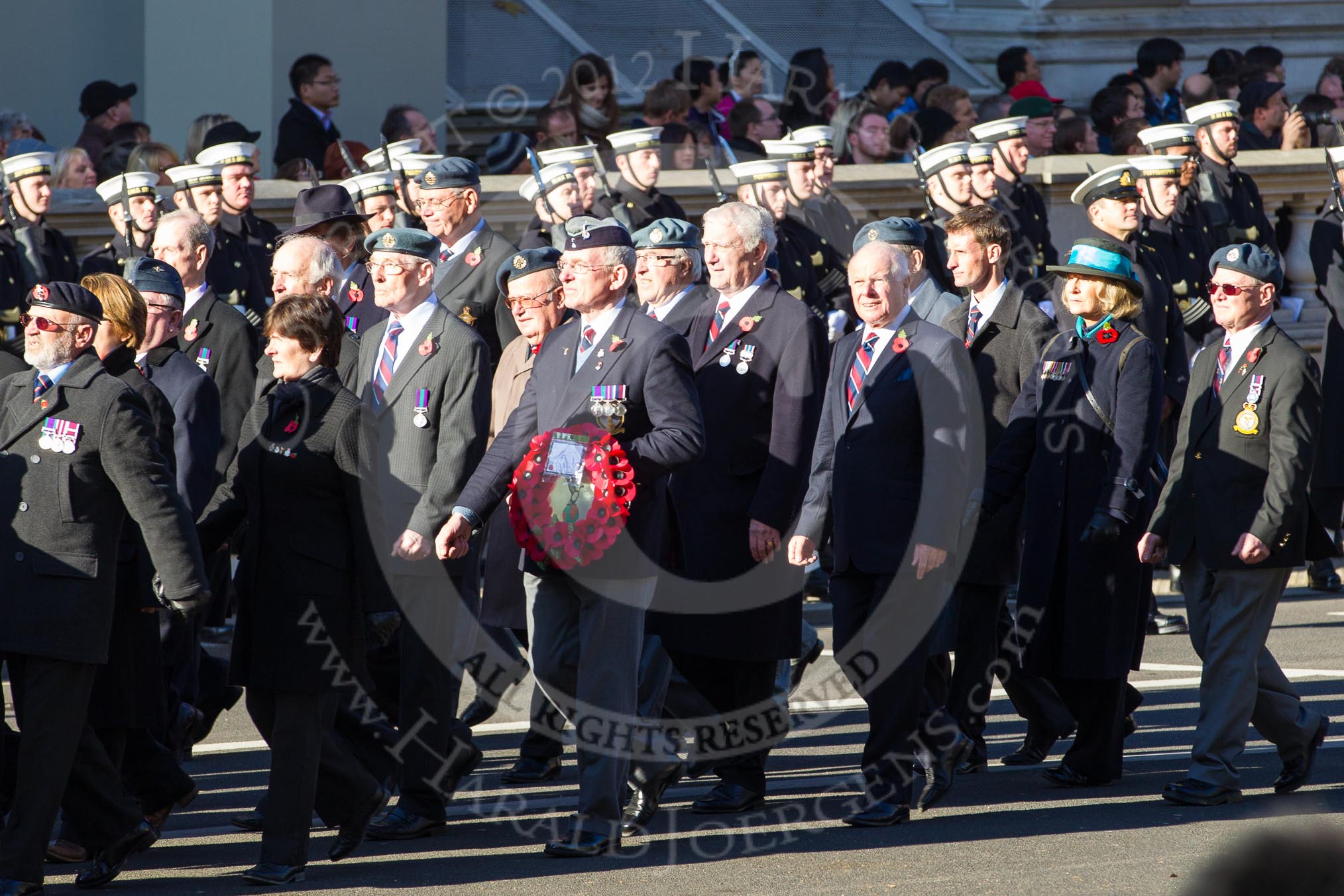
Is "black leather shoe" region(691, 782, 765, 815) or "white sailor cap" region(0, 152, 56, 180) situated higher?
"white sailor cap" region(0, 152, 56, 180)

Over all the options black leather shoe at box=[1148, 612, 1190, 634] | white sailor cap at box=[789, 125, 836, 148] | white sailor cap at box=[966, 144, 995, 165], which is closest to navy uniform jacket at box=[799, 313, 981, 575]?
black leather shoe at box=[1148, 612, 1190, 634]

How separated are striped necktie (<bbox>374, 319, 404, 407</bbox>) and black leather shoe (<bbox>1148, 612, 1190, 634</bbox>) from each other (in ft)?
16.9

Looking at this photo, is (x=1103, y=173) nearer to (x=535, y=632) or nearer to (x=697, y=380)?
Result: (x=697, y=380)

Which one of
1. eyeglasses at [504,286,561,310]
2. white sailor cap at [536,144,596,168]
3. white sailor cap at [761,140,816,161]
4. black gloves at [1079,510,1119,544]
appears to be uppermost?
white sailor cap at [761,140,816,161]

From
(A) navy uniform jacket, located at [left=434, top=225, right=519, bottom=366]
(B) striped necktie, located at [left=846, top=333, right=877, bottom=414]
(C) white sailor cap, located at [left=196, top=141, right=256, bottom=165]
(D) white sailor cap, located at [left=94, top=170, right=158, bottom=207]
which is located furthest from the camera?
(C) white sailor cap, located at [left=196, top=141, right=256, bottom=165]

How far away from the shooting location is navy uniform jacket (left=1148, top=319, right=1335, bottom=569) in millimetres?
6801

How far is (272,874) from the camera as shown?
577 centimetres

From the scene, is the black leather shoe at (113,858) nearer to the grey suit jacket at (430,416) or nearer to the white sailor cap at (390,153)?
the grey suit jacket at (430,416)

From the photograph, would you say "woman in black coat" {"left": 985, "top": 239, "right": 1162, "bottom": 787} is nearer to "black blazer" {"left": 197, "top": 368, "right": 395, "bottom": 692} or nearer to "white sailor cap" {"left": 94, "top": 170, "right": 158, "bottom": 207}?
"black blazer" {"left": 197, "top": 368, "right": 395, "bottom": 692}

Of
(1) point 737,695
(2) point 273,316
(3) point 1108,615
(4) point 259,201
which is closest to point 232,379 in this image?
(2) point 273,316

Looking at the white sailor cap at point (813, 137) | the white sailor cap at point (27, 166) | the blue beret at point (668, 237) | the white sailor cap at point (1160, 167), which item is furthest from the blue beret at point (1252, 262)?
the white sailor cap at point (27, 166)

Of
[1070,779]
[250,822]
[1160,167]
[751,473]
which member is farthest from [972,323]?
[1160,167]

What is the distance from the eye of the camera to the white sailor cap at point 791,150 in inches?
473

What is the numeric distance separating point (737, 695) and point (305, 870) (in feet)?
5.77
